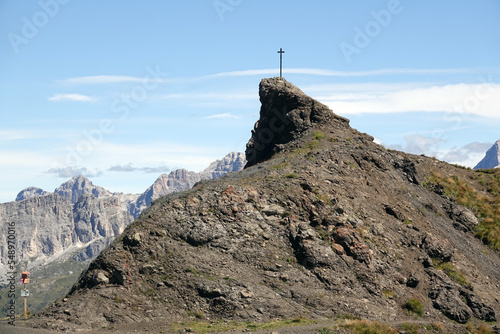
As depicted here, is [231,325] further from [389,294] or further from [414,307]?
[414,307]

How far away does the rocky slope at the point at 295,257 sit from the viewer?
143 ft

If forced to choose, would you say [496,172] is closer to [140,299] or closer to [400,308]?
[400,308]

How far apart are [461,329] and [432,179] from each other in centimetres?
3461

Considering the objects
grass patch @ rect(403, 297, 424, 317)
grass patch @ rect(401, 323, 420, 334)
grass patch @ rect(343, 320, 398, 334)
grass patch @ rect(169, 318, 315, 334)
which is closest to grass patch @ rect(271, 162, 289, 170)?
grass patch @ rect(403, 297, 424, 317)

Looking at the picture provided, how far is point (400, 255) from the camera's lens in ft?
178

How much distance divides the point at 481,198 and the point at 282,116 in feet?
101

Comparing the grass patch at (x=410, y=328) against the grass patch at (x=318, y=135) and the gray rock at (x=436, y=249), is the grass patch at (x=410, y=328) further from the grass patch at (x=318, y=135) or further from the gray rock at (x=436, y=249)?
the grass patch at (x=318, y=135)

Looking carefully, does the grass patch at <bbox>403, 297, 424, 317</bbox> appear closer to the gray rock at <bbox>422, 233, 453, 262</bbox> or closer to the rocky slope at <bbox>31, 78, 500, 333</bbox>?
the rocky slope at <bbox>31, 78, 500, 333</bbox>

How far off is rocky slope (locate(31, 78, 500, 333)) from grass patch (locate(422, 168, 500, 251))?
1627mm

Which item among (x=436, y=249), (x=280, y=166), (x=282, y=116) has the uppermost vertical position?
(x=282, y=116)

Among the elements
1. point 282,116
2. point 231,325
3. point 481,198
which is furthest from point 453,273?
point 282,116

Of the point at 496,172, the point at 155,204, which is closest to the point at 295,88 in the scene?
the point at 155,204

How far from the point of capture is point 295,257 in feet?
164

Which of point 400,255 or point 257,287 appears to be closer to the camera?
point 257,287
